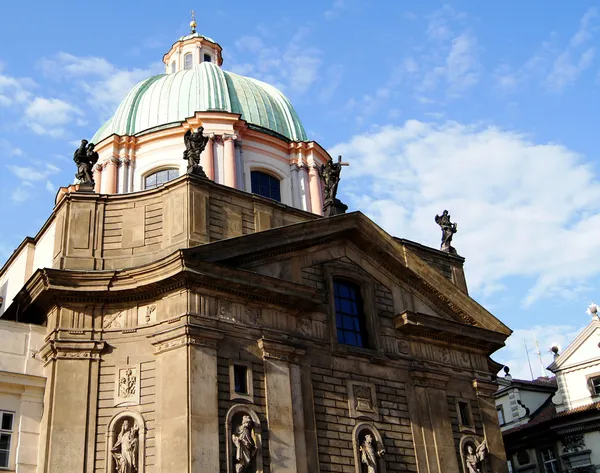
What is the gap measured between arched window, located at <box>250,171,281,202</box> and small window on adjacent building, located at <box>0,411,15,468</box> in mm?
14521

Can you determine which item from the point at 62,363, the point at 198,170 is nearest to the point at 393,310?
the point at 198,170

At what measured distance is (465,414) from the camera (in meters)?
26.1

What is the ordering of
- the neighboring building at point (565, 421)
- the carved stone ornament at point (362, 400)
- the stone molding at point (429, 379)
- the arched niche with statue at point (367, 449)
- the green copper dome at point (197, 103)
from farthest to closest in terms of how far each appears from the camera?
1. the neighboring building at point (565, 421)
2. the green copper dome at point (197, 103)
3. the stone molding at point (429, 379)
4. the carved stone ornament at point (362, 400)
5. the arched niche with statue at point (367, 449)

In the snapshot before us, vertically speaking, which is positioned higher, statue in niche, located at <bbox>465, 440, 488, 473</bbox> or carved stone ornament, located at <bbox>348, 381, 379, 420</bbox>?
carved stone ornament, located at <bbox>348, 381, 379, 420</bbox>

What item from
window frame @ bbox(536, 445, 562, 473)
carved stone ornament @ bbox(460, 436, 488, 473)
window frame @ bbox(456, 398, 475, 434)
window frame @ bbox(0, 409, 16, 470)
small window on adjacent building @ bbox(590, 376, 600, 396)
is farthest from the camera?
small window on adjacent building @ bbox(590, 376, 600, 396)

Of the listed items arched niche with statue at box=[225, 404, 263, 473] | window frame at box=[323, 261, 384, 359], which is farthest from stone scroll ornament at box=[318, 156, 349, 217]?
arched niche with statue at box=[225, 404, 263, 473]

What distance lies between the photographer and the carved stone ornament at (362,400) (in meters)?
23.1

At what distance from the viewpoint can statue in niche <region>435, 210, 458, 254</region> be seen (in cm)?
3031

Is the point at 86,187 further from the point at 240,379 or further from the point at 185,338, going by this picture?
the point at 240,379

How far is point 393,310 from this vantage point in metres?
25.9

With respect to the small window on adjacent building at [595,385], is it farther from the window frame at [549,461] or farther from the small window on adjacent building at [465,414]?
the small window on adjacent building at [465,414]

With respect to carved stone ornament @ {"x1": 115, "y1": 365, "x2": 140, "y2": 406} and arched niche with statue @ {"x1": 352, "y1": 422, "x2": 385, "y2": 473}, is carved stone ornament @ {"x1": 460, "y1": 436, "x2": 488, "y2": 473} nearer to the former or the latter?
arched niche with statue @ {"x1": 352, "y1": 422, "x2": 385, "y2": 473}

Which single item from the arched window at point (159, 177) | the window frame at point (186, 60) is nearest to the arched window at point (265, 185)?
the arched window at point (159, 177)

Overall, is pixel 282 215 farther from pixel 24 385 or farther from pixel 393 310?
pixel 24 385
